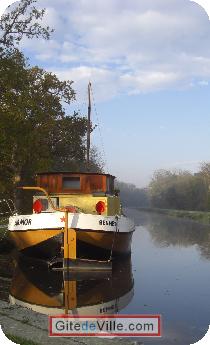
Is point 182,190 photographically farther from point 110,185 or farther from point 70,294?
point 70,294

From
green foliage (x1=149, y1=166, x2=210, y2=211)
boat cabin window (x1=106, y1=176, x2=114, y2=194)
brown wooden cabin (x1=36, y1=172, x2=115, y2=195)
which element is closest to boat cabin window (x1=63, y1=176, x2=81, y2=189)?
brown wooden cabin (x1=36, y1=172, x2=115, y2=195)

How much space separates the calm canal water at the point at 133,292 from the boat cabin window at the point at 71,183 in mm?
3396

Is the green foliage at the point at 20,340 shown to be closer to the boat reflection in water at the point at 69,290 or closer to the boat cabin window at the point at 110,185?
the boat reflection in water at the point at 69,290

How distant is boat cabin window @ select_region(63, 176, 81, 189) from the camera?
57.2 feet

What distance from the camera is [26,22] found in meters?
16.7

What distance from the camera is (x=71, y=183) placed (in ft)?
57.4

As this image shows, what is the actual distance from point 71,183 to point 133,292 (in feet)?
19.2

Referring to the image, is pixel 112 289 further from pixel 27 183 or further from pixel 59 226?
pixel 27 183

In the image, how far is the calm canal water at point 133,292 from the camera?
10.1 m

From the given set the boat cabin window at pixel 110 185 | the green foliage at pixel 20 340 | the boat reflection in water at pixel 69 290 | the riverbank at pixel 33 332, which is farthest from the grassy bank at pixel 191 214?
the green foliage at pixel 20 340

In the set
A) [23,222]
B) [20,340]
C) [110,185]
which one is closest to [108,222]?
[110,185]

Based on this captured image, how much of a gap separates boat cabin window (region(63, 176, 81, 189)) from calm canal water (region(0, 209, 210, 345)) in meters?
3.40

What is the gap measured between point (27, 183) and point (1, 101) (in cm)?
439

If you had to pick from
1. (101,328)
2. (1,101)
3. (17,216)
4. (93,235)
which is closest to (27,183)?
(17,216)
